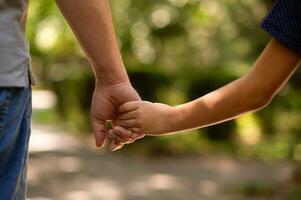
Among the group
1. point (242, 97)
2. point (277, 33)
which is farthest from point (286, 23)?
point (242, 97)

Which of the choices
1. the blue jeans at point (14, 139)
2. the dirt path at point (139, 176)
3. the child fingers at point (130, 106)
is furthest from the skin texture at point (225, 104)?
the dirt path at point (139, 176)

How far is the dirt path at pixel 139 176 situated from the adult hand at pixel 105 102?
5714mm

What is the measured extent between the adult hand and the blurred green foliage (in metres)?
6.63

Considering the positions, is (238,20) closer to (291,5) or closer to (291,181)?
(291,181)

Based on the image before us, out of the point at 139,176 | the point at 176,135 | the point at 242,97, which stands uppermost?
the point at 242,97

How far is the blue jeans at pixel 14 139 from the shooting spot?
1.69 metres

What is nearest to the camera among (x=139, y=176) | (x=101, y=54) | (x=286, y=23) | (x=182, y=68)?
(x=286, y=23)

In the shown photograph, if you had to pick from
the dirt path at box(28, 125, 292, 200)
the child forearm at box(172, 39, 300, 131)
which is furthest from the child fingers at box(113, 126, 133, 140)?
the dirt path at box(28, 125, 292, 200)

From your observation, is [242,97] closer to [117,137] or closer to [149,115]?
[149,115]

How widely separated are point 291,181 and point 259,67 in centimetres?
565

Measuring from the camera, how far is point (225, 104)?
2230mm

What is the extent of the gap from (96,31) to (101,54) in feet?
0.32

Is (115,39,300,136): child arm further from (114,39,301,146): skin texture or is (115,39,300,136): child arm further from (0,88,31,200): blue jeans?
(0,88,31,200): blue jeans

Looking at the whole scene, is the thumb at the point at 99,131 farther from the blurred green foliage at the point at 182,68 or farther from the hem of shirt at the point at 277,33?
the blurred green foliage at the point at 182,68
